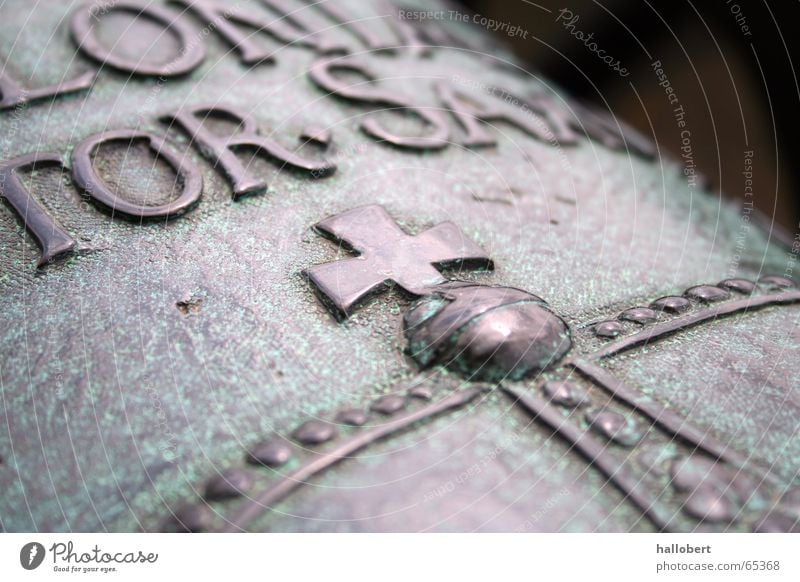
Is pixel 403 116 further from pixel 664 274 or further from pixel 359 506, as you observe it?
pixel 359 506

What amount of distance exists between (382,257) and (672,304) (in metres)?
0.35

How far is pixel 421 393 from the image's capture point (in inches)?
29.0

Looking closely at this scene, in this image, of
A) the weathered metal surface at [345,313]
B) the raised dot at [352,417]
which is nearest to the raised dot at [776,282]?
the weathered metal surface at [345,313]

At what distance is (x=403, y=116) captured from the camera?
3.84 ft

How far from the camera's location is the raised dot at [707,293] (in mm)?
936

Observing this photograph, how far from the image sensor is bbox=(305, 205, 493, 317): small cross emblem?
2.73 feet
